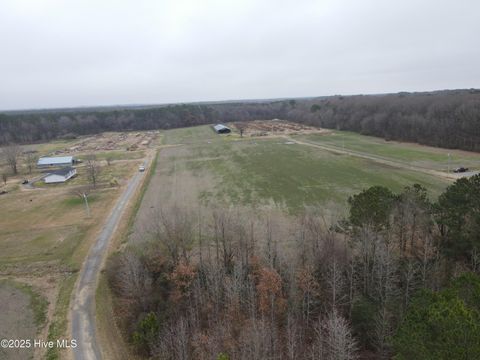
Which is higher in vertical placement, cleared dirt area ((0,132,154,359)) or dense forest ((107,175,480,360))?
dense forest ((107,175,480,360))

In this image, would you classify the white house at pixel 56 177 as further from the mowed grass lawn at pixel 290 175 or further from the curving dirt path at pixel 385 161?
the curving dirt path at pixel 385 161

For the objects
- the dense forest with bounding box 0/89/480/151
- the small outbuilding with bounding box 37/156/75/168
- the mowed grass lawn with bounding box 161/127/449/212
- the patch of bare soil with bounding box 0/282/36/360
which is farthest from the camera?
the dense forest with bounding box 0/89/480/151

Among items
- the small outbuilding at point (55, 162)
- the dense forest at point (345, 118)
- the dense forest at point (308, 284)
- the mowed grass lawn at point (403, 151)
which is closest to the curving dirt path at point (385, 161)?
the mowed grass lawn at point (403, 151)

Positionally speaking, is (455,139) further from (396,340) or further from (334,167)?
(396,340)

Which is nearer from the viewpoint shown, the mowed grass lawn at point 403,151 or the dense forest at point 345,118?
the mowed grass lawn at point 403,151

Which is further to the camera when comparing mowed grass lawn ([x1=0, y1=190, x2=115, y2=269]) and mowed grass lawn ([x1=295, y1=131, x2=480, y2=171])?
mowed grass lawn ([x1=295, y1=131, x2=480, y2=171])

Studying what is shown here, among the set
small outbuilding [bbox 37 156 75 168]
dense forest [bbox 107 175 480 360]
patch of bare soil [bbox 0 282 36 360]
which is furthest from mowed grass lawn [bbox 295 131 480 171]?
small outbuilding [bbox 37 156 75 168]

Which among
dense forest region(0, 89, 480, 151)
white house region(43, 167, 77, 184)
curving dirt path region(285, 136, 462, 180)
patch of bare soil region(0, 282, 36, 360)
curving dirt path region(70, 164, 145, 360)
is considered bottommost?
patch of bare soil region(0, 282, 36, 360)

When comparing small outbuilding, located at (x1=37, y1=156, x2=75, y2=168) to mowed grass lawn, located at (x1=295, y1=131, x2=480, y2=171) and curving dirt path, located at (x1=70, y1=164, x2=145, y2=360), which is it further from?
mowed grass lawn, located at (x1=295, y1=131, x2=480, y2=171)
